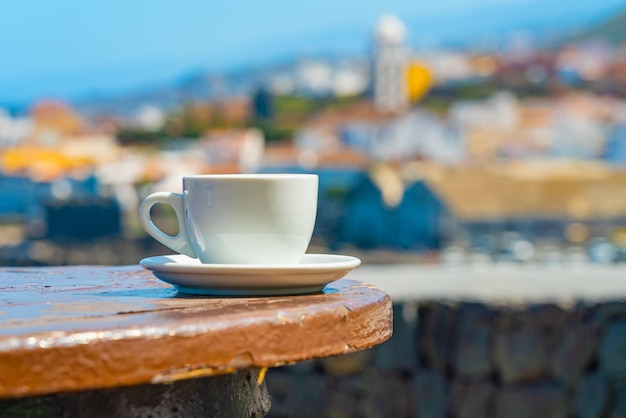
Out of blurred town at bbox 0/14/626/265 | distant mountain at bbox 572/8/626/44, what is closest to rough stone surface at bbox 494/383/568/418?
blurred town at bbox 0/14/626/265

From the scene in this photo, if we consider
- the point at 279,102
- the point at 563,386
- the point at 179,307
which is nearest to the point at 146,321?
the point at 179,307

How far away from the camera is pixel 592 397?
2125mm

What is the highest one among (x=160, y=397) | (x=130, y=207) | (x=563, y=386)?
(x=160, y=397)

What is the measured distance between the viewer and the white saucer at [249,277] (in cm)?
74

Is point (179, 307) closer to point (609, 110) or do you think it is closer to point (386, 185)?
point (386, 185)

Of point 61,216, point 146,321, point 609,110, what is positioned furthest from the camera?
point 609,110

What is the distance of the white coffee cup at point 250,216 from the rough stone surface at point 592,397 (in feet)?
4.80

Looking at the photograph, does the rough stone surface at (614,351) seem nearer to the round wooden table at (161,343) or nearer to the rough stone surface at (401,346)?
the rough stone surface at (401,346)

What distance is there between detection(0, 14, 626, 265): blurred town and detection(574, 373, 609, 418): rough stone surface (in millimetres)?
4261

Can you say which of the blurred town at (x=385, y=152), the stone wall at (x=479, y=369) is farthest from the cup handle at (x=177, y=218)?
the blurred town at (x=385, y=152)

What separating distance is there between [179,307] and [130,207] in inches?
1230

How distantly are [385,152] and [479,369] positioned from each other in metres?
43.0

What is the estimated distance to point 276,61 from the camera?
89.3 meters

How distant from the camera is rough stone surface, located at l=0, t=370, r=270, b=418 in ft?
2.06
